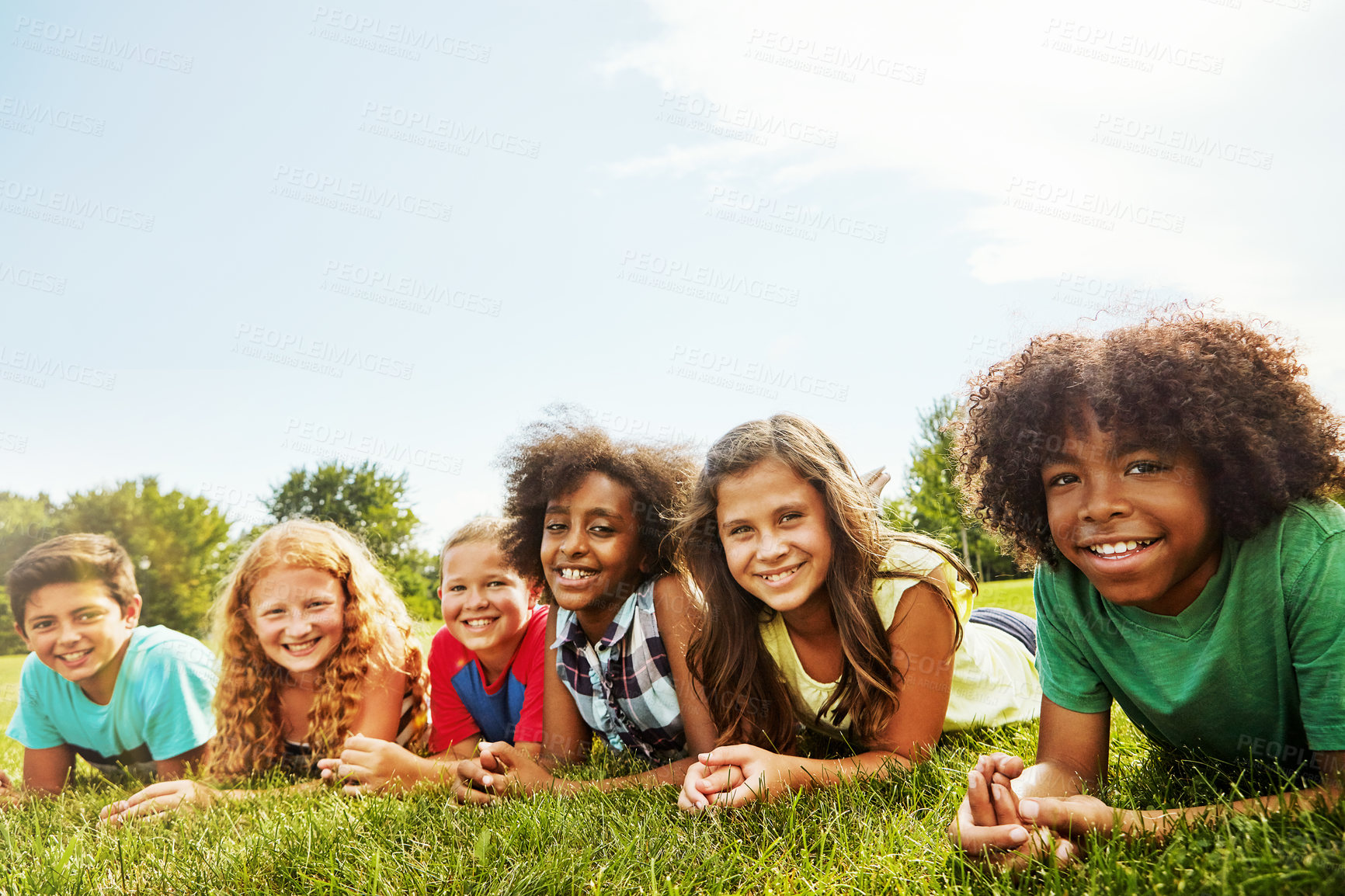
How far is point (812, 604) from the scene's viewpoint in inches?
157

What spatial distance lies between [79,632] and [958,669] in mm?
5309

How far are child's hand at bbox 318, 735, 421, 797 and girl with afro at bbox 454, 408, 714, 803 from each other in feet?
1.46

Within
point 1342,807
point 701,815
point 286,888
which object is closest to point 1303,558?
point 1342,807

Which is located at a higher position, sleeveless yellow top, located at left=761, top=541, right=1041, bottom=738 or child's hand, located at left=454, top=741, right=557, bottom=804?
sleeveless yellow top, located at left=761, top=541, right=1041, bottom=738

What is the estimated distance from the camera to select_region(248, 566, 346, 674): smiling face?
5340 millimetres

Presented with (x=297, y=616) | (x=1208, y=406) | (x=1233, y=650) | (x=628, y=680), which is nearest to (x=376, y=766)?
(x=628, y=680)

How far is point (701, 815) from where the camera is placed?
10.3 ft

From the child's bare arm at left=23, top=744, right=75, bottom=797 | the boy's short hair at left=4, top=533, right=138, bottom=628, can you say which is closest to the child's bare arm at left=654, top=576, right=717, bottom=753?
the boy's short hair at left=4, top=533, right=138, bottom=628

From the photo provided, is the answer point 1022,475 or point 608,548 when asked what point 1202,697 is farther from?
point 608,548

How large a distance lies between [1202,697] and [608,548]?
2671mm

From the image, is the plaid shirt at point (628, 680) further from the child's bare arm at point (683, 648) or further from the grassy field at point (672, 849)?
the grassy field at point (672, 849)

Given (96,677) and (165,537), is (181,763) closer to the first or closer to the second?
(96,677)

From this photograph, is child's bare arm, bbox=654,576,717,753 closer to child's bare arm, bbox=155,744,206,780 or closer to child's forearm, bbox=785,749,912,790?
child's forearm, bbox=785,749,912,790

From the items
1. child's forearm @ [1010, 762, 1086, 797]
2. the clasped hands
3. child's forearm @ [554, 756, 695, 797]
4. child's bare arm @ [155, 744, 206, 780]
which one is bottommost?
child's bare arm @ [155, 744, 206, 780]
